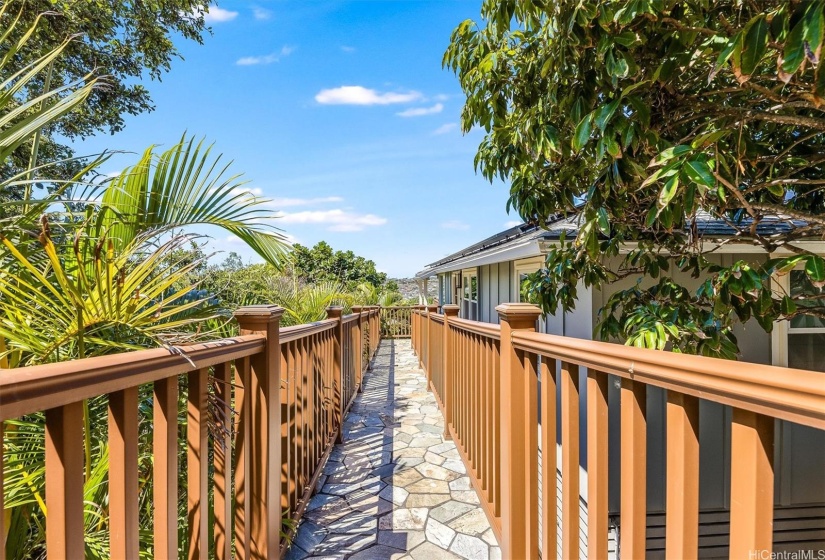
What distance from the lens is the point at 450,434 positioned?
13.0 ft

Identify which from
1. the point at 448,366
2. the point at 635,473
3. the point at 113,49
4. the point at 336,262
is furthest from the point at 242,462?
the point at 336,262

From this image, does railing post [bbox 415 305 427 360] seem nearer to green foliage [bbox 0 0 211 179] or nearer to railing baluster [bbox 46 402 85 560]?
green foliage [bbox 0 0 211 179]

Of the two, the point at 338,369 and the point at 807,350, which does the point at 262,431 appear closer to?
the point at 338,369

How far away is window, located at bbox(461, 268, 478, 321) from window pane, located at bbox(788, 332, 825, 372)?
522 centimetres

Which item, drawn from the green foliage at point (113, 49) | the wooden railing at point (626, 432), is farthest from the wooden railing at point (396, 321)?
the wooden railing at point (626, 432)

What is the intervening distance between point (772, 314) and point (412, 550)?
2389 mm

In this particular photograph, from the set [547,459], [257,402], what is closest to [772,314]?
[547,459]

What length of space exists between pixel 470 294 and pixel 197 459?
8249mm

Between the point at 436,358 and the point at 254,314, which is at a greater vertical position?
the point at 254,314

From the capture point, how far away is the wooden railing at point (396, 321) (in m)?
15.1

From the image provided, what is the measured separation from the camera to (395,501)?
9.31ft

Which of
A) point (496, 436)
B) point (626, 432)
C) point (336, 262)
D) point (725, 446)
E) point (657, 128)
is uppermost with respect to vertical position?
point (336, 262)

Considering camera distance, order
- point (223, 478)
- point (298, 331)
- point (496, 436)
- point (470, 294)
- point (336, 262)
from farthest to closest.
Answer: point (336, 262)
point (470, 294)
point (298, 331)
point (496, 436)
point (223, 478)

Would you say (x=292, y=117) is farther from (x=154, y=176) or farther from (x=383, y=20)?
(x=154, y=176)
